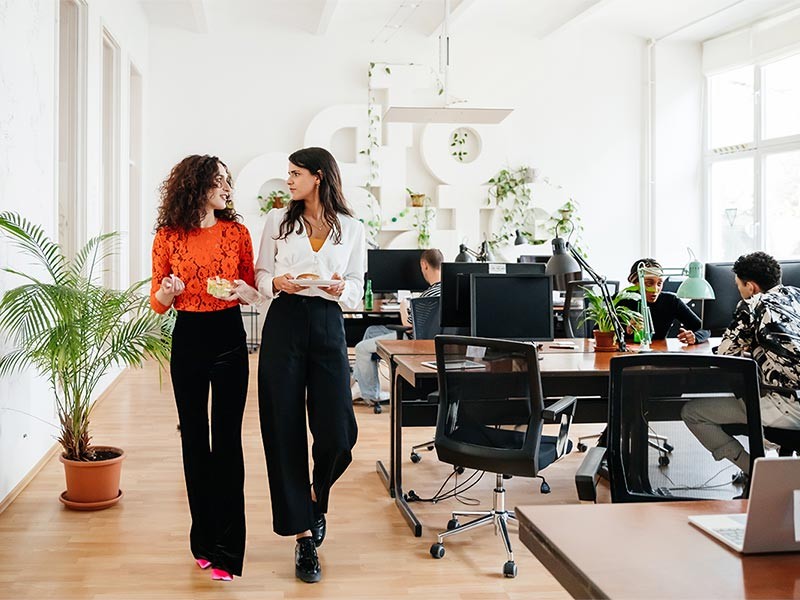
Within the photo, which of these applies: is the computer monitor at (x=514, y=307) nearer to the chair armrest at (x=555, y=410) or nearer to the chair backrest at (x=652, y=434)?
the chair armrest at (x=555, y=410)

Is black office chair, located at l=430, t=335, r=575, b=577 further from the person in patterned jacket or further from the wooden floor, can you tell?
the person in patterned jacket

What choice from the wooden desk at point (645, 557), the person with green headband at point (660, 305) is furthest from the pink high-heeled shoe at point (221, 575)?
the person with green headband at point (660, 305)

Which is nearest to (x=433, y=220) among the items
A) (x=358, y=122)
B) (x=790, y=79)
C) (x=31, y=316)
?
(x=358, y=122)

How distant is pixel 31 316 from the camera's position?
375 cm

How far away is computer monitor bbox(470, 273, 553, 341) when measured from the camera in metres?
4.20

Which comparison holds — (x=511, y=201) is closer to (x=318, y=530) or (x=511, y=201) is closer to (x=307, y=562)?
(x=318, y=530)

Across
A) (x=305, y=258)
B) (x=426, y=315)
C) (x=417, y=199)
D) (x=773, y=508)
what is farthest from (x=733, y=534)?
(x=417, y=199)

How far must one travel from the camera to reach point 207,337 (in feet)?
9.96

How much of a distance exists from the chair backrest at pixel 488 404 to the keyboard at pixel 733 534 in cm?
163

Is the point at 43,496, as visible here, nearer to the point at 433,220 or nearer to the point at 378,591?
the point at 378,591

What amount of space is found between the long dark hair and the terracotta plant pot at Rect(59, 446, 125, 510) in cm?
161

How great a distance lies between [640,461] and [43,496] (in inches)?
119

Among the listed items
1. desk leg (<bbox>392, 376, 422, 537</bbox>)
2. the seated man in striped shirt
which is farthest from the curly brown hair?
the seated man in striped shirt

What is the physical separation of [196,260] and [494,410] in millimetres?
1248
